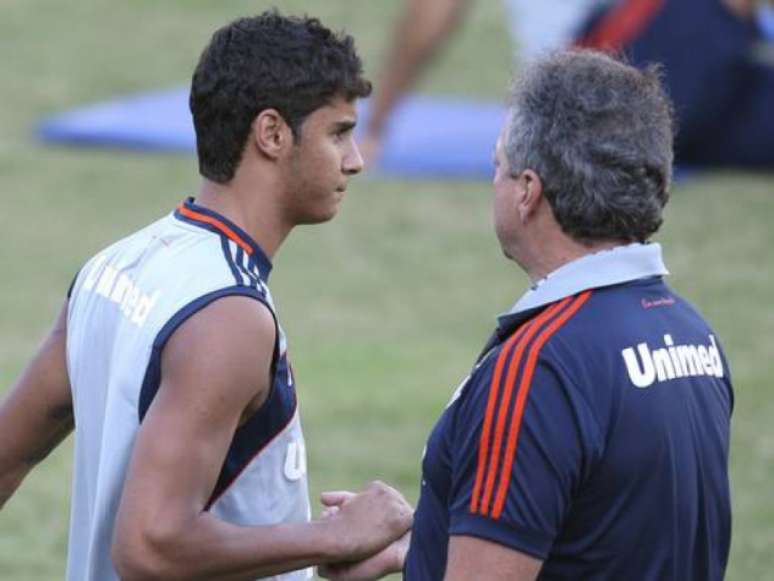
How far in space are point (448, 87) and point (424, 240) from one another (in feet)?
11.7

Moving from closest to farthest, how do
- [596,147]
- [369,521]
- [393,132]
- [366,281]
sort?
[596,147], [369,521], [366,281], [393,132]

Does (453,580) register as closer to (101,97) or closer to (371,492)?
(371,492)

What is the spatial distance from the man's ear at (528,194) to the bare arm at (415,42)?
7.41 meters

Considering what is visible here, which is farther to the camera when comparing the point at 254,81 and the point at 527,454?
the point at 254,81

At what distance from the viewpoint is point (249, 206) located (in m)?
3.27

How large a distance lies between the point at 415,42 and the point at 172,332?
7.53 metres

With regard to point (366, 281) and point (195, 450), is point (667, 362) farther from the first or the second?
point (366, 281)

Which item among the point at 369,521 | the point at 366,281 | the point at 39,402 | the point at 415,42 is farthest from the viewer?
the point at 415,42

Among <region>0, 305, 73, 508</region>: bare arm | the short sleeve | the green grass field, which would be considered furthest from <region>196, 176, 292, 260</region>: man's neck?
the green grass field

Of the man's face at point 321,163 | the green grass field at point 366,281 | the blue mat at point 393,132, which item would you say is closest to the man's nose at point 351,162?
the man's face at point 321,163

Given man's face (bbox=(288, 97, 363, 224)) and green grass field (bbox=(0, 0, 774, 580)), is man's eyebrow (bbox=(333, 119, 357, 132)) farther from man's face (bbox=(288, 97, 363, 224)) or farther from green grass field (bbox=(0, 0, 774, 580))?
green grass field (bbox=(0, 0, 774, 580))

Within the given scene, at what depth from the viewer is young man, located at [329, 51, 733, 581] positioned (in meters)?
2.83

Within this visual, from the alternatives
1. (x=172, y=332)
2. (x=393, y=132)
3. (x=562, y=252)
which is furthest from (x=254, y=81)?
(x=393, y=132)

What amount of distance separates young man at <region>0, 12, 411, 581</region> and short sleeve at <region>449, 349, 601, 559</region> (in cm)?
42
